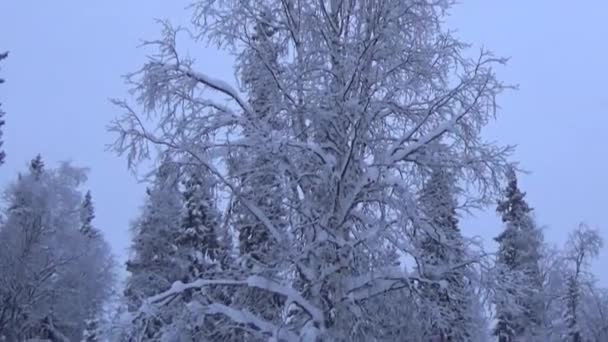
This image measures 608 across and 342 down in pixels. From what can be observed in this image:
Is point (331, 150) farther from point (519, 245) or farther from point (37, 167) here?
point (37, 167)

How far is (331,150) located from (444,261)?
7.40 ft

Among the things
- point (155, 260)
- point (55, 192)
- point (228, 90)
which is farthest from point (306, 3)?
point (55, 192)

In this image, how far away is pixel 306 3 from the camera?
12.1 m

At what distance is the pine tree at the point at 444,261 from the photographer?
1092cm

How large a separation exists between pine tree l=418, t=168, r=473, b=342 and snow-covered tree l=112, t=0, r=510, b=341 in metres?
0.23

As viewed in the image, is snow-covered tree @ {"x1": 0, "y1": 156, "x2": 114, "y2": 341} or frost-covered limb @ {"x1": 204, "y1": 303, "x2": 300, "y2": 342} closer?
frost-covered limb @ {"x1": 204, "y1": 303, "x2": 300, "y2": 342}

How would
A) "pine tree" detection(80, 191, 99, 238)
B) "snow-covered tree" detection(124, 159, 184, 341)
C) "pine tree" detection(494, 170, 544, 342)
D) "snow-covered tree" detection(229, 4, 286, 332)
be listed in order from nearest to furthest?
"snow-covered tree" detection(229, 4, 286, 332)
"snow-covered tree" detection(124, 159, 184, 341)
"pine tree" detection(494, 170, 544, 342)
"pine tree" detection(80, 191, 99, 238)

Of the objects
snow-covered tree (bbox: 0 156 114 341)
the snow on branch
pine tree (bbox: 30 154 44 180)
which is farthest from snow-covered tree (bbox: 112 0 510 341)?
pine tree (bbox: 30 154 44 180)

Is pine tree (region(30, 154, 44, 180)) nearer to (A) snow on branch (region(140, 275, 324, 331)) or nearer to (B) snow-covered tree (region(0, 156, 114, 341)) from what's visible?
(B) snow-covered tree (region(0, 156, 114, 341))

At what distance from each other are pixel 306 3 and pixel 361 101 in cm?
204

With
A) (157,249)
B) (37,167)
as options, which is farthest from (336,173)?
(37,167)

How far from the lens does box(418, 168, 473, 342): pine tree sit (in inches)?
430

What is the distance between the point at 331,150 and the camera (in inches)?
450

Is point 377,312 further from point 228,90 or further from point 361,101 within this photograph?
point 228,90
